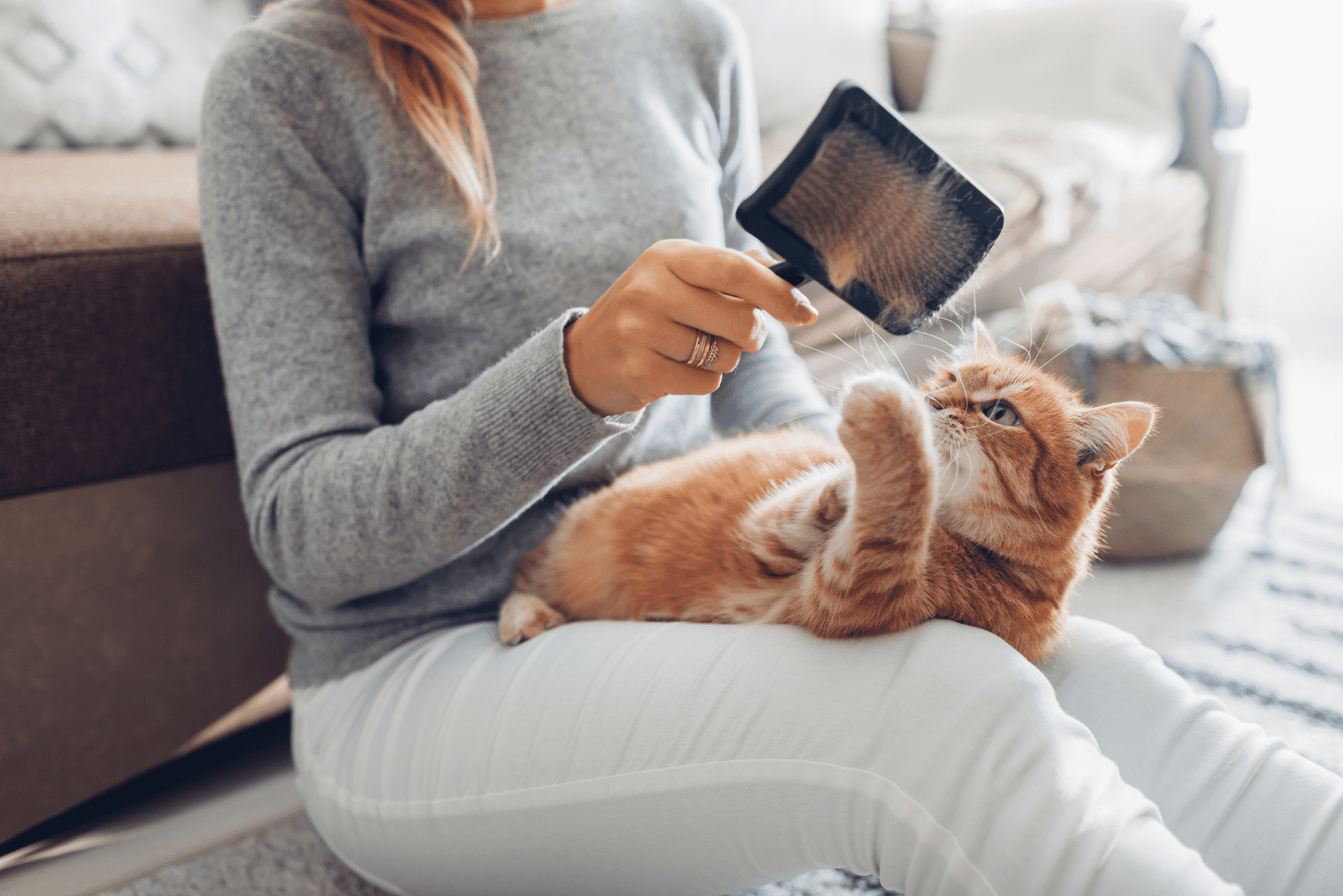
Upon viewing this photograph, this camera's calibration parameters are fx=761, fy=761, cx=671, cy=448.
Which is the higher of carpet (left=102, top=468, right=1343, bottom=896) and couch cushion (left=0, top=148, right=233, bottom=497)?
couch cushion (left=0, top=148, right=233, bottom=497)

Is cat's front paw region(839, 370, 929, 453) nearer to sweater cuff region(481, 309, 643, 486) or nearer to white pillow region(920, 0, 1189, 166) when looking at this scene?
sweater cuff region(481, 309, 643, 486)

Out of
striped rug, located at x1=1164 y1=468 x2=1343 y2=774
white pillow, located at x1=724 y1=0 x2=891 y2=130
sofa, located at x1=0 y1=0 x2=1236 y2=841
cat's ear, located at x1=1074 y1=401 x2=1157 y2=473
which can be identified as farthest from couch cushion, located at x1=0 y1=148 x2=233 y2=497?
white pillow, located at x1=724 y1=0 x2=891 y2=130

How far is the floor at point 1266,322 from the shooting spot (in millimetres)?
923

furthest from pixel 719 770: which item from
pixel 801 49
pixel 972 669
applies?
pixel 801 49

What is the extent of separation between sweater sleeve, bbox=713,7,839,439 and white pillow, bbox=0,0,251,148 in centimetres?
116

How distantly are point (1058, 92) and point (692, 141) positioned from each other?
2.15 m

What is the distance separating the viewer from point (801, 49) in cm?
243

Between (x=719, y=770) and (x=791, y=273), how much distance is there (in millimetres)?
359

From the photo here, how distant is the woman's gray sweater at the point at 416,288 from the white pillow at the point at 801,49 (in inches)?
62.9

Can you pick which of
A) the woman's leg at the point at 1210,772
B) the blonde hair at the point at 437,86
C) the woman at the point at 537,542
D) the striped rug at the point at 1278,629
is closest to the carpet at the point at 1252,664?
the striped rug at the point at 1278,629

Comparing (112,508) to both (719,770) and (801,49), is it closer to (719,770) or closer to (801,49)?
A: (719,770)

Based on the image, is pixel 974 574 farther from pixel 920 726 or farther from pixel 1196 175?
pixel 1196 175

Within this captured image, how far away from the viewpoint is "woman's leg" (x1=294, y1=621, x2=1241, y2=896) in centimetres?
47

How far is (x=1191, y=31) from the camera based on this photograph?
241cm
